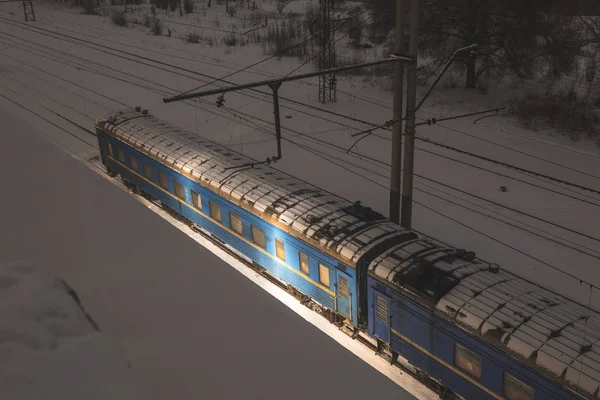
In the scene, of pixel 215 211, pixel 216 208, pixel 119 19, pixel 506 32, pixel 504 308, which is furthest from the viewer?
pixel 119 19

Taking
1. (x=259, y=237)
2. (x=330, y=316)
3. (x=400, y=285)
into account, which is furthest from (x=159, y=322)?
(x=259, y=237)

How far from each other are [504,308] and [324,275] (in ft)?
13.8

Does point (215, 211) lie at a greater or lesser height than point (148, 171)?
lesser

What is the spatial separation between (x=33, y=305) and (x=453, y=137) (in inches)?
921

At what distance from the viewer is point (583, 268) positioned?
604 inches

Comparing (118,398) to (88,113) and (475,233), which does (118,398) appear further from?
(88,113)

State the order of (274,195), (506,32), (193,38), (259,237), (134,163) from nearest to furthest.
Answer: (274,195) → (259,237) → (134,163) → (506,32) → (193,38)

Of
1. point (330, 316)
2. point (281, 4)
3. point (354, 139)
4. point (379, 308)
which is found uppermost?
point (281, 4)

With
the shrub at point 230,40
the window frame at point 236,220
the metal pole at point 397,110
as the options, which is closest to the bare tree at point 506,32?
the metal pole at point 397,110

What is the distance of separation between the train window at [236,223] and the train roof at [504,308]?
4.82 metres

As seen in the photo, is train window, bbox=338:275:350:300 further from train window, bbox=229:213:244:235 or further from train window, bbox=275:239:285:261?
train window, bbox=229:213:244:235

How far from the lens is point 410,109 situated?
13039mm

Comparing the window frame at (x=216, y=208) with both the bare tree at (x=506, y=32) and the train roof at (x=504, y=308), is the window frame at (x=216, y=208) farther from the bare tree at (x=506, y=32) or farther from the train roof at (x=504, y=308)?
the bare tree at (x=506, y=32)

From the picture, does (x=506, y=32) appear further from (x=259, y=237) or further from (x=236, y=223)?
(x=259, y=237)
